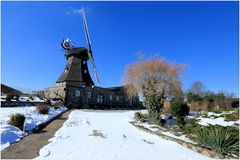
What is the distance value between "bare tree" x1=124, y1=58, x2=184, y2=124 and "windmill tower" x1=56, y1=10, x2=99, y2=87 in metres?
17.6

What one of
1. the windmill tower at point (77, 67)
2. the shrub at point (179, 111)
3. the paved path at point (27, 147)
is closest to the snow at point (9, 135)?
the paved path at point (27, 147)

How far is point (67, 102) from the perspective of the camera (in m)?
Result: 32.7

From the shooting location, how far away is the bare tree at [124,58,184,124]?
17109 mm

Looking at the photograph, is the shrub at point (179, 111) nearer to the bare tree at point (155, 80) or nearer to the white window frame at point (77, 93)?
the bare tree at point (155, 80)

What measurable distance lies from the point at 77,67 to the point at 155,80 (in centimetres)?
2264

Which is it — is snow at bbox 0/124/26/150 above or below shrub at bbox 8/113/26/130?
below

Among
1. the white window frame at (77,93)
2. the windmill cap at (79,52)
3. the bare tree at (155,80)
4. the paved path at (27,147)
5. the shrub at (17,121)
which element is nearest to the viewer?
the paved path at (27,147)

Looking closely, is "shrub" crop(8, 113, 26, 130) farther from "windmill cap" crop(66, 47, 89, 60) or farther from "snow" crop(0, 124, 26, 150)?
"windmill cap" crop(66, 47, 89, 60)

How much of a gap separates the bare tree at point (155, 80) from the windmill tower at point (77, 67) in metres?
17.6

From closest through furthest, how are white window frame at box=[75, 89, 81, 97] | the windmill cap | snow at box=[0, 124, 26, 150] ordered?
snow at box=[0, 124, 26, 150] < white window frame at box=[75, 89, 81, 97] < the windmill cap

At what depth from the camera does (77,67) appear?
38125mm

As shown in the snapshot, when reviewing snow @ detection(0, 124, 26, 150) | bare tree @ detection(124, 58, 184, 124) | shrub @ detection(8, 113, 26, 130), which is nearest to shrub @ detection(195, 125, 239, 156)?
bare tree @ detection(124, 58, 184, 124)

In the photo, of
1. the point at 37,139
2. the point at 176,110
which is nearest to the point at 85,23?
the point at 176,110

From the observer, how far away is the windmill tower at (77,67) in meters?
36.8
